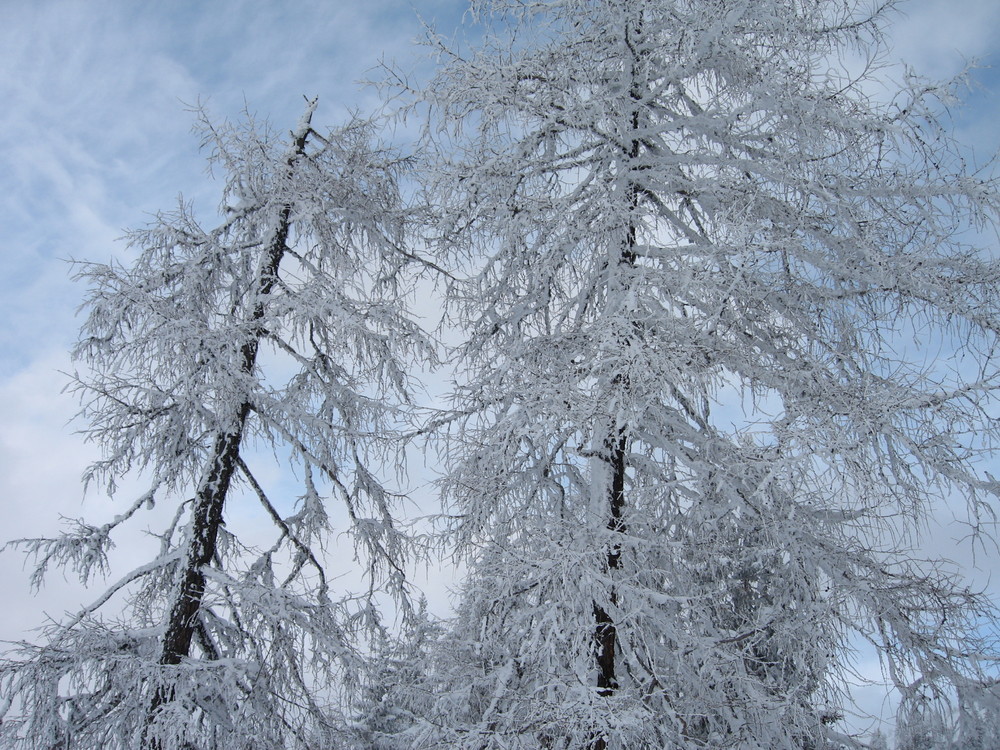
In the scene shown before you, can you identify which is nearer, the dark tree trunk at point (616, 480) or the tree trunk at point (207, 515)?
the dark tree trunk at point (616, 480)

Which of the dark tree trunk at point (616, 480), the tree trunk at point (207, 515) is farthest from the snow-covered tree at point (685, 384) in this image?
the tree trunk at point (207, 515)

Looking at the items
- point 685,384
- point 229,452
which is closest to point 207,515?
point 229,452

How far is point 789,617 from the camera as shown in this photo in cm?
524

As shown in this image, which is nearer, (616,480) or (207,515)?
(616,480)

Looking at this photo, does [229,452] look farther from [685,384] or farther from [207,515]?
[685,384]

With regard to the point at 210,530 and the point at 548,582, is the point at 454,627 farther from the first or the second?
the point at 210,530

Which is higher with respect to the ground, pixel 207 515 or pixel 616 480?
pixel 616 480

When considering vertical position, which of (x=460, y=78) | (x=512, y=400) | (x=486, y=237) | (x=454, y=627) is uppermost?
(x=460, y=78)

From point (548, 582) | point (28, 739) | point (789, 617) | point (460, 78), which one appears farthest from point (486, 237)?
point (28, 739)

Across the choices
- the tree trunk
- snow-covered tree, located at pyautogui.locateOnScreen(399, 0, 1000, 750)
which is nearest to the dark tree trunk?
snow-covered tree, located at pyautogui.locateOnScreen(399, 0, 1000, 750)

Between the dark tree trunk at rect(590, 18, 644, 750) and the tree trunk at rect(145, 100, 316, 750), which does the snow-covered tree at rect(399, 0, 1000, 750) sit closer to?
the dark tree trunk at rect(590, 18, 644, 750)

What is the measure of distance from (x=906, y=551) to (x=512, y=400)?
3087mm

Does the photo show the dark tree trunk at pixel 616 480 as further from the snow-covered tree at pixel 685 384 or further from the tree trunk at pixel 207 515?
the tree trunk at pixel 207 515

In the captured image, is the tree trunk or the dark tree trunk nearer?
the dark tree trunk
